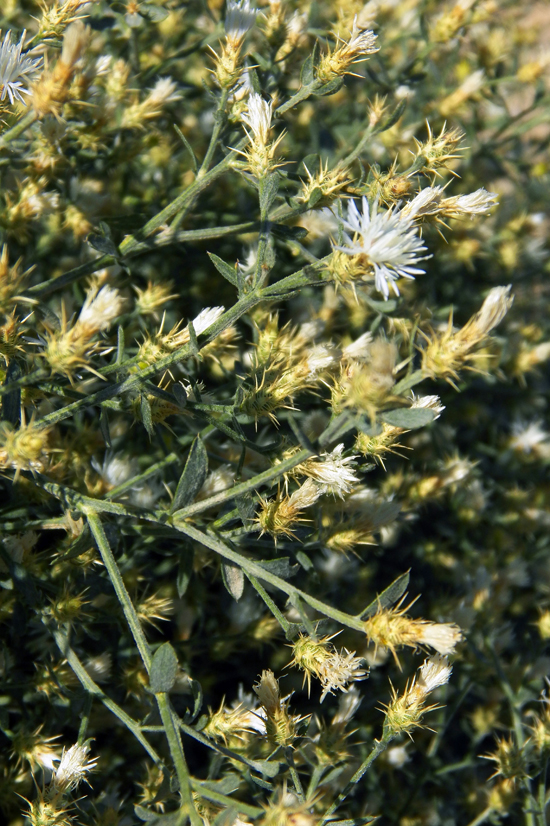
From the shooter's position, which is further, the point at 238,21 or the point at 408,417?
the point at 238,21

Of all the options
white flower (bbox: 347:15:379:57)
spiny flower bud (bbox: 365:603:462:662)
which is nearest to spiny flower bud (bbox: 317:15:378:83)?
white flower (bbox: 347:15:379:57)

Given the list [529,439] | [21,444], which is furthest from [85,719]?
[529,439]

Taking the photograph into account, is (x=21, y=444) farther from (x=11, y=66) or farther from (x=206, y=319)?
(x=11, y=66)

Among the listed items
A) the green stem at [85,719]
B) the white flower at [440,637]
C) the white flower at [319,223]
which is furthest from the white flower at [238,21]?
the green stem at [85,719]

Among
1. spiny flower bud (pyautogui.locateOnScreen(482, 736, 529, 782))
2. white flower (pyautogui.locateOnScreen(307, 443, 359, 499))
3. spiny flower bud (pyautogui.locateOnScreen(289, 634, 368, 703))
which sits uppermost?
white flower (pyautogui.locateOnScreen(307, 443, 359, 499))

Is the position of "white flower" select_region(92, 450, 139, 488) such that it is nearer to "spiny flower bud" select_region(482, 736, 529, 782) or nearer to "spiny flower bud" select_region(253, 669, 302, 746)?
"spiny flower bud" select_region(253, 669, 302, 746)

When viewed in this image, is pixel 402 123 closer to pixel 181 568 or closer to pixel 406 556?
pixel 406 556

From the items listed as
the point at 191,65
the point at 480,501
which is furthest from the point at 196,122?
the point at 480,501

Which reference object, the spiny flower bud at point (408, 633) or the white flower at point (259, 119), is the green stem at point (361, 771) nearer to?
the spiny flower bud at point (408, 633)
